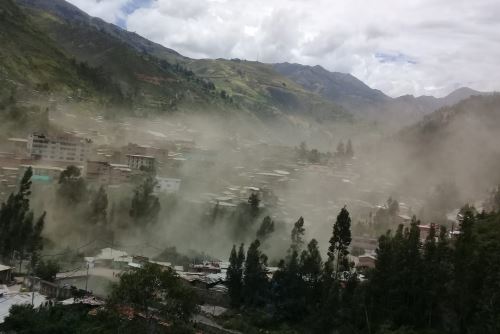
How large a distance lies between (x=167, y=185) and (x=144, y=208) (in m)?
9.07

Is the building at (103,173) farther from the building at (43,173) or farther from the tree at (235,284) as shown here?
the tree at (235,284)

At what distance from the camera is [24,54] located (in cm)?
6912

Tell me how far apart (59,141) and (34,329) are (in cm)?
3052

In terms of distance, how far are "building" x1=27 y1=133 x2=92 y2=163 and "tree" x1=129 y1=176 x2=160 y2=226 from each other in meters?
9.91

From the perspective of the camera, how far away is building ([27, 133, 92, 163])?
45719mm

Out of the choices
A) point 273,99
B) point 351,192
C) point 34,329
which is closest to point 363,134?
point 273,99

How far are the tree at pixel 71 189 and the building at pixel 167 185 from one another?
9.07 m

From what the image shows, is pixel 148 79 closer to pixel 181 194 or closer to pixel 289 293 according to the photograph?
pixel 181 194

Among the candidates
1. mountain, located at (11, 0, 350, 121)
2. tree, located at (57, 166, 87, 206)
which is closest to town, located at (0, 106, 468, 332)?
tree, located at (57, 166, 87, 206)

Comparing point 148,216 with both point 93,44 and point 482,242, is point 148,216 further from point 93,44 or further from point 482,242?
point 93,44

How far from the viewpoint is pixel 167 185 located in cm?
4894

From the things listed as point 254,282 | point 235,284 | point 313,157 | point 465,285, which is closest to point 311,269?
point 254,282

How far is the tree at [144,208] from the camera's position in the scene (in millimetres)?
39656

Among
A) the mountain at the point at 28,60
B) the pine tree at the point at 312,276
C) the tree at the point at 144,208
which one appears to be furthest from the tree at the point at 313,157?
the pine tree at the point at 312,276
